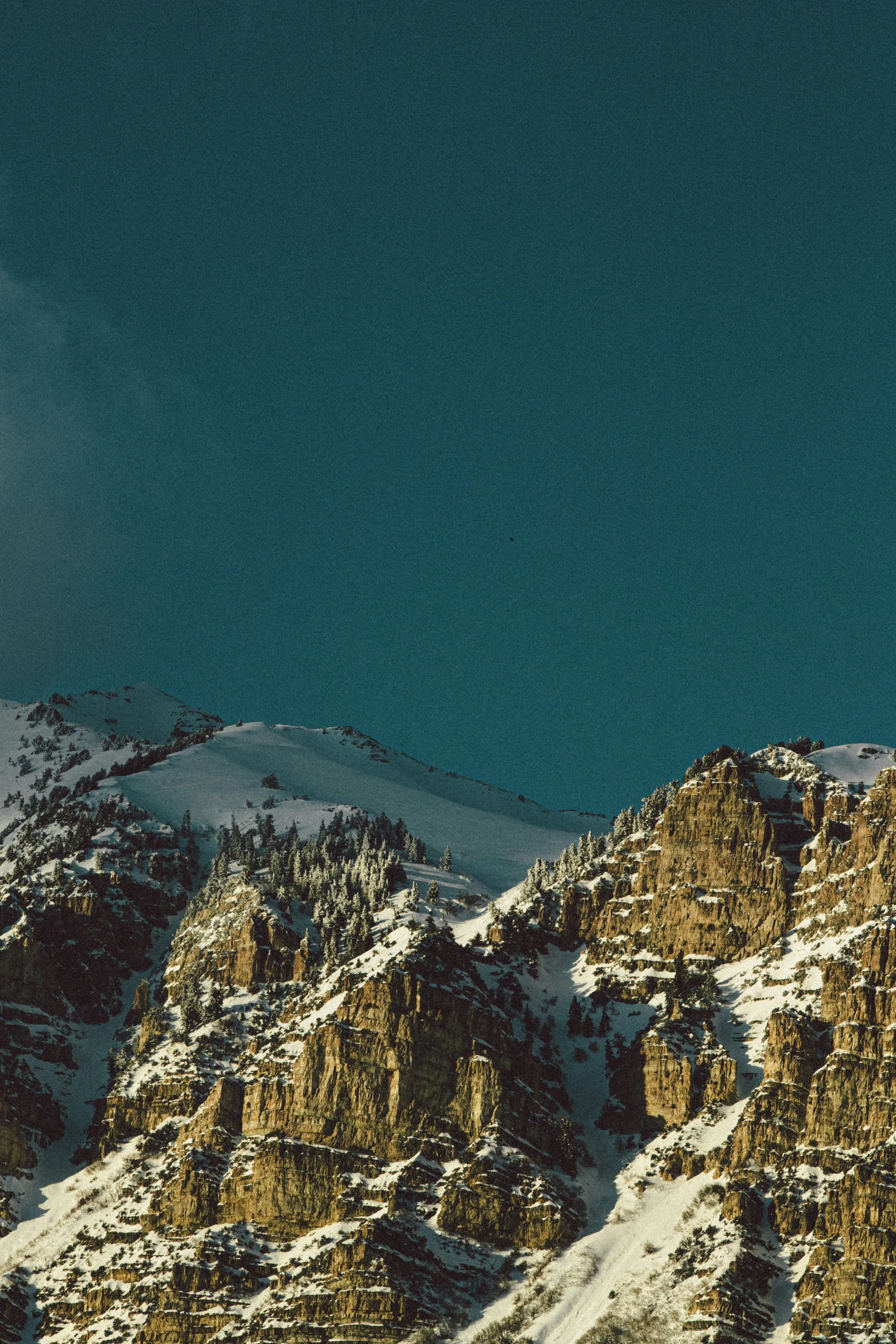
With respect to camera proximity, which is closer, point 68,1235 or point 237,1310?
point 237,1310

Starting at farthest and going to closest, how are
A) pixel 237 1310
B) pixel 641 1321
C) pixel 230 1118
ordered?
pixel 230 1118
pixel 237 1310
pixel 641 1321

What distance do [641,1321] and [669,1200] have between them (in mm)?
20804

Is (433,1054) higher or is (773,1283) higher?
(433,1054)

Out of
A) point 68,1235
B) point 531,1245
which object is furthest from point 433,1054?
point 68,1235

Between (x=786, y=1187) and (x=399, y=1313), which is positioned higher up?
(x=786, y=1187)

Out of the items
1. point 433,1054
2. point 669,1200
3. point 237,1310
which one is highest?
point 433,1054

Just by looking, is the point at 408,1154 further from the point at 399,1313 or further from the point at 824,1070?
the point at 824,1070

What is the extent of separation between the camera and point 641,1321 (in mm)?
154625

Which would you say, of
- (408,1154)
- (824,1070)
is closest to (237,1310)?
(408,1154)

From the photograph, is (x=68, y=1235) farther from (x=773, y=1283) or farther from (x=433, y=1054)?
(x=773, y=1283)

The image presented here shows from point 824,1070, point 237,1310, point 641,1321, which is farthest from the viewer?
point 824,1070

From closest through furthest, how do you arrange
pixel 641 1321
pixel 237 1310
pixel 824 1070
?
pixel 641 1321, pixel 237 1310, pixel 824 1070

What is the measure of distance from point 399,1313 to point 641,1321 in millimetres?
21528

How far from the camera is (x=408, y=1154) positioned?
601 ft
